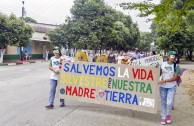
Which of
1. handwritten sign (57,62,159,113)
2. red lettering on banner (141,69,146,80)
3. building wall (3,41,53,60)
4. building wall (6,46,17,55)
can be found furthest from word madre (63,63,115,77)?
building wall (6,46,17,55)

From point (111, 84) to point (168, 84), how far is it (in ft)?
4.92

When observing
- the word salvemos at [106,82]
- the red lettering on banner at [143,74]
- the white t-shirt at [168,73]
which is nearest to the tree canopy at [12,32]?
the word salvemos at [106,82]

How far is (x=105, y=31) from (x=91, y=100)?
3362cm

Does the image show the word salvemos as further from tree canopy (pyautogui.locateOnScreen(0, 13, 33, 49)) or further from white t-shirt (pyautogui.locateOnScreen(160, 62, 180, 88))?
tree canopy (pyautogui.locateOnScreen(0, 13, 33, 49))

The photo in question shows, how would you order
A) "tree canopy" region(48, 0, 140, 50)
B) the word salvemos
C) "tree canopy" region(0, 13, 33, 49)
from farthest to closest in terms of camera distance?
"tree canopy" region(48, 0, 140, 50) → "tree canopy" region(0, 13, 33, 49) → the word salvemos

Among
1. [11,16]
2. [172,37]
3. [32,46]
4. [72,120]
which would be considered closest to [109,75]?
[72,120]

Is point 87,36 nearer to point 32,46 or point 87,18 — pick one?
point 87,18

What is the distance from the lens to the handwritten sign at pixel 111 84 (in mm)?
7398

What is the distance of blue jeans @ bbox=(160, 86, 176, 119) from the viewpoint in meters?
7.03

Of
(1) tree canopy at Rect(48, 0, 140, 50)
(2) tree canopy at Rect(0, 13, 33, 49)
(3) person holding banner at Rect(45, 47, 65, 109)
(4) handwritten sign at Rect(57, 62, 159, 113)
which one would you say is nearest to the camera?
(4) handwritten sign at Rect(57, 62, 159, 113)

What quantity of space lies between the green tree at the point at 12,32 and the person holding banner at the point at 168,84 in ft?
86.3

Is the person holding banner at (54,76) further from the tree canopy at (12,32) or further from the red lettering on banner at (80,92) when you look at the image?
the tree canopy at (12,32)

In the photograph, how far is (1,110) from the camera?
808 centimetres

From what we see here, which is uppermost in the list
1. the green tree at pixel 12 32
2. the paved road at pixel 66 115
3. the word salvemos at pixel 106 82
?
the green tree at pixel 12 32
